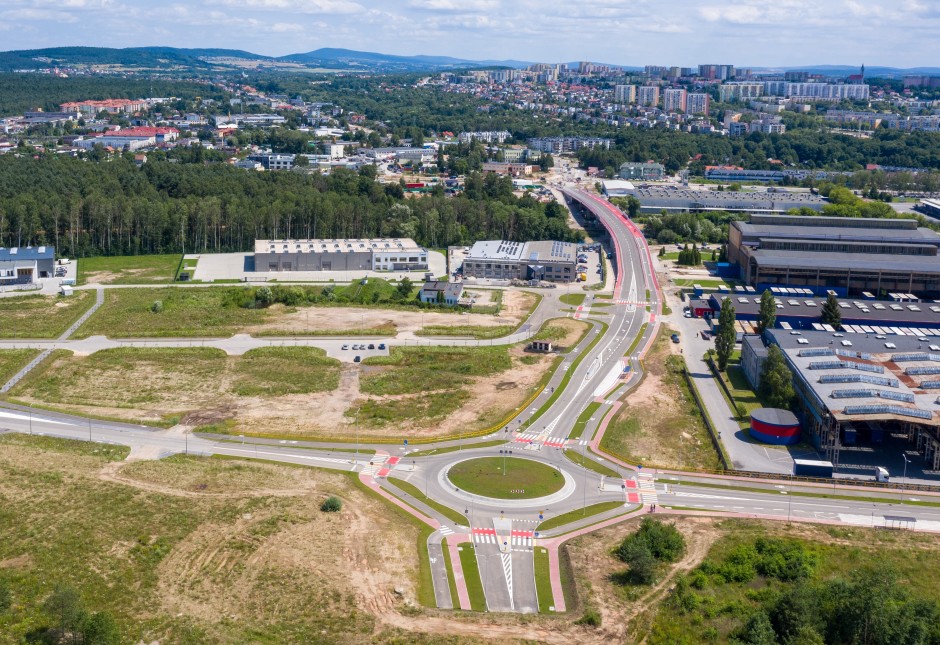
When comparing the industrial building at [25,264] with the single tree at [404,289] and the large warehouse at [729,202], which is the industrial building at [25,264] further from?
the large warehouse at [729,202]

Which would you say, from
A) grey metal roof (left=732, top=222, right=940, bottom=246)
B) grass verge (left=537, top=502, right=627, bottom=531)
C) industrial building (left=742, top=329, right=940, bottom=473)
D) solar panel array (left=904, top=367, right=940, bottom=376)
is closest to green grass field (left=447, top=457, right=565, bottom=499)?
grass verge (left=537, top=502, right=627, bottom=531)

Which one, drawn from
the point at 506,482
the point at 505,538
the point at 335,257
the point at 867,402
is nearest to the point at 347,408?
the point at 506,482

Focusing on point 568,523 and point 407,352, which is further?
point 407,352

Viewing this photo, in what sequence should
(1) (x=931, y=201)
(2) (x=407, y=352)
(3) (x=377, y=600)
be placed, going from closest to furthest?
1. (3) (x=377, y=600)
2. (2) (x=407, y=352)
3. (1) (x=931, y=201)

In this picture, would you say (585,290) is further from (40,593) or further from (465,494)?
(40,593)

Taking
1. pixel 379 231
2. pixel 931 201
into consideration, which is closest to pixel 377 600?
pixel 379 231

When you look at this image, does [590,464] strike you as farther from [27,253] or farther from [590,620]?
[27,253]

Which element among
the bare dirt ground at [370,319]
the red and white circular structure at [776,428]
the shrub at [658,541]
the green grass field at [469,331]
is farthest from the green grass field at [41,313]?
the red and white circular structure at [776,428]
